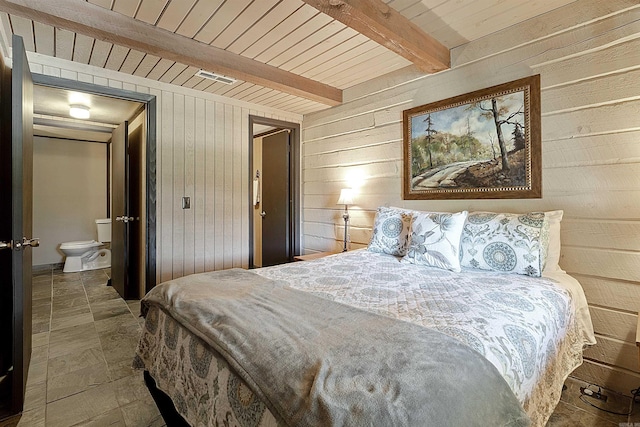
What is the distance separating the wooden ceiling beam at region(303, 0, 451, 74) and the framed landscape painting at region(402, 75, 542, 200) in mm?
Result: 380

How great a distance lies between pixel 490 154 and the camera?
2266 mm

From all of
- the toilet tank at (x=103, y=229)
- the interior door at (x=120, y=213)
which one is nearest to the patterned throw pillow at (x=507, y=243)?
the interior door at (x=120, y=213)

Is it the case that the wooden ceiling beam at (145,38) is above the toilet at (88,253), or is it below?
above

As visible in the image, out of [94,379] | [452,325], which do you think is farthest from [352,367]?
[94,379]

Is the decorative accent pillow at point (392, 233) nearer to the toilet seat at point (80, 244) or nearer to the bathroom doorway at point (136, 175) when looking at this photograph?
the bathroom doorway at point (136, 175)

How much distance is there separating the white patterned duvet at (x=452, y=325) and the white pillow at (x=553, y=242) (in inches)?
3.2

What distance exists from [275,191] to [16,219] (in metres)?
3.00

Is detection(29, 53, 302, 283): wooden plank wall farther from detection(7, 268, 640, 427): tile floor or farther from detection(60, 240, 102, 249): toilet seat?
detection(60, 240, 102, 249): toilet seat

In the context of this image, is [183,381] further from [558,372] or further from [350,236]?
[350,236]

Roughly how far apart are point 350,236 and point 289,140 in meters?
1.66

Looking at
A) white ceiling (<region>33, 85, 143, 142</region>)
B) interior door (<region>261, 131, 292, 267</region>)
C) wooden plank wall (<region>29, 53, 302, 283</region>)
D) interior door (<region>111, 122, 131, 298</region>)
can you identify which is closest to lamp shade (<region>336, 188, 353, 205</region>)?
interior door (<region>261, 131, 292, 267</region>)

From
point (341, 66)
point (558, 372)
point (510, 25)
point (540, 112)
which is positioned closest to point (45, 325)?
point (341, 66)

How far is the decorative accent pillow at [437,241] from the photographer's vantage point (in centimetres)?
194

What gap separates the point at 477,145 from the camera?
234cm
